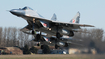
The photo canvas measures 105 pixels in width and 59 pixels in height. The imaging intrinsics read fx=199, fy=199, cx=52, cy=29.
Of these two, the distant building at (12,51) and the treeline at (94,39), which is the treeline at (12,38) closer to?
the distant building at (12,51)

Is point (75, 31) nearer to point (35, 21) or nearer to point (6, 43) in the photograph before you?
point (35, 21)

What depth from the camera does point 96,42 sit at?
22.1m

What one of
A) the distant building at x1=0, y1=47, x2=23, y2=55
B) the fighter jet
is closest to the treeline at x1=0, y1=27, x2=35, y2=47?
the distant building at x1=0, y1=47, x2=23, y2=55

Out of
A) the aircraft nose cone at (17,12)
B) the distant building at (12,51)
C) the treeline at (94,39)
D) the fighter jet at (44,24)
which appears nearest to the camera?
the treeline at (94,39)

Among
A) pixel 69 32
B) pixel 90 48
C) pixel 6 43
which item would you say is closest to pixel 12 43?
pixel 6 43

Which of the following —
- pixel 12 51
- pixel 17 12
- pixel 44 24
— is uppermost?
pixel 17 12

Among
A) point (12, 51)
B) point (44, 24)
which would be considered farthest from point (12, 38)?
point (44, 24)

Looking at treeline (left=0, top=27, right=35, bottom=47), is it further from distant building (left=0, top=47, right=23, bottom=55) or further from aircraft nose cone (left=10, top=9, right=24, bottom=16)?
aircraft nose cone (left=10, top=9, right=24, bottom=16)

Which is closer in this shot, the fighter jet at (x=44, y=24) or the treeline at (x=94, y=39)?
the treeline at (x=94, y=39)

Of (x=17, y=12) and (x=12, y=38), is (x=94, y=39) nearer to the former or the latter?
(x=17, y=12)

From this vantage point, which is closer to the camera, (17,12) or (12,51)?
(17,12)

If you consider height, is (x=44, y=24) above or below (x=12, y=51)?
above

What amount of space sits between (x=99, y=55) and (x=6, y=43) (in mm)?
56519

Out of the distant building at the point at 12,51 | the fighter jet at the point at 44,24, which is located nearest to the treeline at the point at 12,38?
the distant building at the point at 12,51
